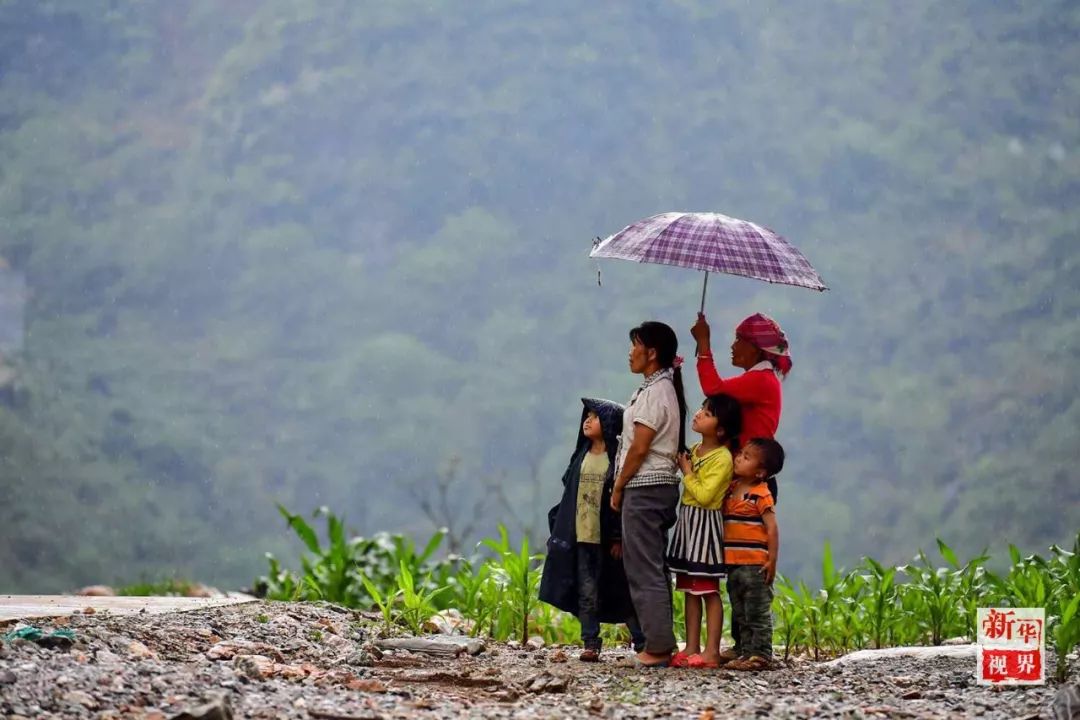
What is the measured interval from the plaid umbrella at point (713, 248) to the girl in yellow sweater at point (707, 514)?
0.41 meters

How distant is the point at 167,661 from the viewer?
154 inches

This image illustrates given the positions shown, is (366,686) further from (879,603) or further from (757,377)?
(879,603)

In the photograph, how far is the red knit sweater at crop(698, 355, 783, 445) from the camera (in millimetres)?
4273

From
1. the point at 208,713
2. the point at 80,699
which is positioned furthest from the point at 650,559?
the point at 80,699

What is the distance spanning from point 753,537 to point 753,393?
0.48 meters

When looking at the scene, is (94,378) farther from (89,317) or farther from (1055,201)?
(1055,201)

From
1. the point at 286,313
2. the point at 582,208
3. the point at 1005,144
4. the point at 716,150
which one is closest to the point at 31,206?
the point at 286,313

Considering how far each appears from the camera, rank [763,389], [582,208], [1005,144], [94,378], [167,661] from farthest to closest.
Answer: [582,208]
[1005,144]
[94,378]
[763,389]
[167,661]

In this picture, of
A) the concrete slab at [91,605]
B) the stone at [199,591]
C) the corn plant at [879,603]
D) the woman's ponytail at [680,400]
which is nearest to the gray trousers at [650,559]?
the woman's ponytail at [680,400]

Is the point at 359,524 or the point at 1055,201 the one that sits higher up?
the point at 1055,201

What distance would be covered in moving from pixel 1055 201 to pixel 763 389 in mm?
8555

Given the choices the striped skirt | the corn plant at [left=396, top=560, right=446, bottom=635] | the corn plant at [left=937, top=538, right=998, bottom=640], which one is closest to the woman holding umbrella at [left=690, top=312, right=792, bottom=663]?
the striped skirt

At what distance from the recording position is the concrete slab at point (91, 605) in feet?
15.0

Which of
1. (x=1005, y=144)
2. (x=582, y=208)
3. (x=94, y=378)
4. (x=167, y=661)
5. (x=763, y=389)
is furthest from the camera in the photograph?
(x=582, y=208)
